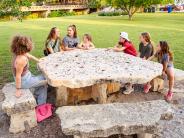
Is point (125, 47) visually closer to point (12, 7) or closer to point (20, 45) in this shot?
point (20, 45)

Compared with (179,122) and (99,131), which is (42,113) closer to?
(99,131)

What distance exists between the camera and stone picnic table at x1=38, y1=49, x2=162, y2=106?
17.3ft

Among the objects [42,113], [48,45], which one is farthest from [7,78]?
[42,113]

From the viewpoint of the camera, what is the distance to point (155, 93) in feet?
24.3

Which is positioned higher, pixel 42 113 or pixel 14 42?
pixel 14 42

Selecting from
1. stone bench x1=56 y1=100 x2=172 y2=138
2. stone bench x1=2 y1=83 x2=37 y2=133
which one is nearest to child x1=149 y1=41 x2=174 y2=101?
stone bench x1=56 y1=100 x2=172 y2=138

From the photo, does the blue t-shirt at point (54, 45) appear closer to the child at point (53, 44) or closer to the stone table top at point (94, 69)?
the child at point (53, 44)

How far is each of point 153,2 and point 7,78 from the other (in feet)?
86.8

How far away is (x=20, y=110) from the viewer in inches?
207

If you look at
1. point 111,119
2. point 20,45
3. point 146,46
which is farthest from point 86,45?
point 111,119

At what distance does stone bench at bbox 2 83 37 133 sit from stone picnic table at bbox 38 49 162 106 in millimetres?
430

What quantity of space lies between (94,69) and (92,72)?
0.70ft

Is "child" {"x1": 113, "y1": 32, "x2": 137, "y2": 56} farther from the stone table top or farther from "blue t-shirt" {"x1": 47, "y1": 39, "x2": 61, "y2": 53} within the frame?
"blue t-shirt" {"x1": 47, "y1": 39, "x2": 61, "y2": 53}

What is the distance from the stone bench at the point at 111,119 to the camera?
4.60m
